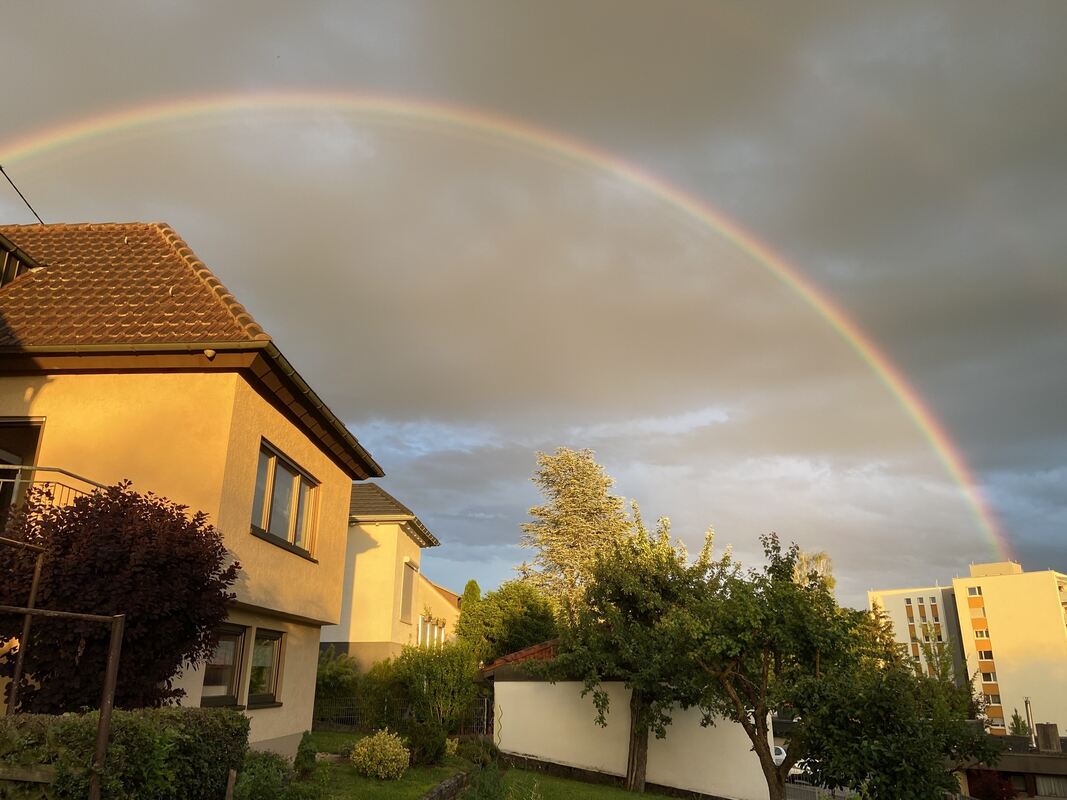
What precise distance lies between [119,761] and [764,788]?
21.3 metres

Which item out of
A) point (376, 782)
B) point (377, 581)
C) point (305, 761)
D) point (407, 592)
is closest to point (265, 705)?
point (305, 761)

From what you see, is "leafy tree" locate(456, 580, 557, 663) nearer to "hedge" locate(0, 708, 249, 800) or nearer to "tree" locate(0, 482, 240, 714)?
"tree" locate(0, 482, 240, 714)

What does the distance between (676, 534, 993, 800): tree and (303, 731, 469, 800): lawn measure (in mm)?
6103

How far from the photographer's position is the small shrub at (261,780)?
324 inches

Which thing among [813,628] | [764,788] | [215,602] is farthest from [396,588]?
[215,602]

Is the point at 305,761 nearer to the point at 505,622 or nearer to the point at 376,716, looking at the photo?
the point at 376,716

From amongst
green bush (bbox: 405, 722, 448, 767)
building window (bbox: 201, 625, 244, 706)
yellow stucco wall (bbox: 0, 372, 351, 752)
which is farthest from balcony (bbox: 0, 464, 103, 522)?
green bush (bbox: 405, 722, 448, 767)

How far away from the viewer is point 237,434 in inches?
432

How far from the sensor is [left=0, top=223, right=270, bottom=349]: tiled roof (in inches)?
436

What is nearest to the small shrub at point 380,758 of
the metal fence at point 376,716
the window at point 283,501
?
the metal fence at point 376,716

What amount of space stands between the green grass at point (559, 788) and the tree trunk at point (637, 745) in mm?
546

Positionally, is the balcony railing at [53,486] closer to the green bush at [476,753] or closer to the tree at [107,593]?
the tree at [107,593]

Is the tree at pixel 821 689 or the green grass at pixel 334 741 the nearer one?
the tree at pixel 821 689

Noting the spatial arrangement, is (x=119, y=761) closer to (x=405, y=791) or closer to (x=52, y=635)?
(x=52, y=635)
